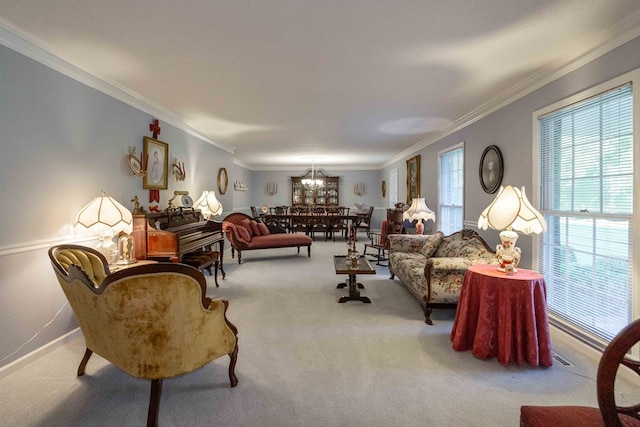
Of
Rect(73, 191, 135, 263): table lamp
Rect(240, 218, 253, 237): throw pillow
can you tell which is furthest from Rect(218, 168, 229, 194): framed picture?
Rect(73, 191, 135, 263): table lamp

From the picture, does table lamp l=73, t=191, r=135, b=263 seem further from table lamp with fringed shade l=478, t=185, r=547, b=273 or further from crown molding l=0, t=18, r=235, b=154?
table lamp with fringed shade l=478, t=185, r=547, b=273

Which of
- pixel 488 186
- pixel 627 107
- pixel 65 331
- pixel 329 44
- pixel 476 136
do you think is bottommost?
pixel 65 331

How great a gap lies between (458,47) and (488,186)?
2.04 meters

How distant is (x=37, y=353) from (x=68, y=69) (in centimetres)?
238

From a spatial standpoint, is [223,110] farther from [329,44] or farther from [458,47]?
[458,47]

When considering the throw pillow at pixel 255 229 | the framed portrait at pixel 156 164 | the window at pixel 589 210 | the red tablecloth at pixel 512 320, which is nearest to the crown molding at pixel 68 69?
the framed portrait at pixel 156 164

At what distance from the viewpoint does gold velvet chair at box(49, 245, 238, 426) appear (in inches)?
62.8

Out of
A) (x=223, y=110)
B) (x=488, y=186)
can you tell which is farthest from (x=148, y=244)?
(x=488, y=186)

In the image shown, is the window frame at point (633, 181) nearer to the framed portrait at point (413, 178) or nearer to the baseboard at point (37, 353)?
the framed portrait at point (413, 178)

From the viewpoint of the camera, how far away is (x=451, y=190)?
5.36 meters

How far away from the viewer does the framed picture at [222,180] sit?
21.5 ft

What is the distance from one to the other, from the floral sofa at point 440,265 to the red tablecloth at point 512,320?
58 centimetres

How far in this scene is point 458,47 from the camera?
2533mm

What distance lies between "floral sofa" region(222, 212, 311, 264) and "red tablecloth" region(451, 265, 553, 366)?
434cm
